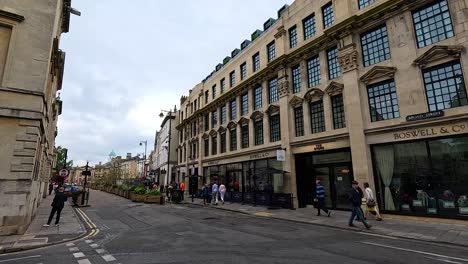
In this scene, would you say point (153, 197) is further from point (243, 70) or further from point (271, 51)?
point (271, 51)

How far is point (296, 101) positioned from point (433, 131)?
912 cm

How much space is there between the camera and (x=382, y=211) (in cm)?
1423

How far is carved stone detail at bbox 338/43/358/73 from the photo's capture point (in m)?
16.0

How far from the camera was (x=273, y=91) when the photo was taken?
75.2 feet

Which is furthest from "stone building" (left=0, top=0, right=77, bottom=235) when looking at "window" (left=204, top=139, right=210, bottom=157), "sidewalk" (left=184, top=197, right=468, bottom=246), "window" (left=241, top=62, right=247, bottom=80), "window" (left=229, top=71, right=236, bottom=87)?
"window" (left=204, top=139, right=210, bottom=157)

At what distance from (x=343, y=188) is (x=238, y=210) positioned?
7.21 meters

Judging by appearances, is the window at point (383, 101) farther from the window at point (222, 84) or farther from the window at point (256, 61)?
the window at point (222, 84)

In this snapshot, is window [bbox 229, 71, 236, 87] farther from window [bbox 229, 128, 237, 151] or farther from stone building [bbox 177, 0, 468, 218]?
window [bbox 229, 128, 237, 151]

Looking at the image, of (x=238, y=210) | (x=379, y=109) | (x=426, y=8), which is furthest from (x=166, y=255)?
(x=426, y=8)

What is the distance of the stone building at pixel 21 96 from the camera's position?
34.6 feet

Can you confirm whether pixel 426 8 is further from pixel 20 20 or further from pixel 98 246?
pixel 20 20

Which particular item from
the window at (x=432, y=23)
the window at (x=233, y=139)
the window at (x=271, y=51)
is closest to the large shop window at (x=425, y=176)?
the window at (x=432, y=23)

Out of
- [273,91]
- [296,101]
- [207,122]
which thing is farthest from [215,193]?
[207,122]

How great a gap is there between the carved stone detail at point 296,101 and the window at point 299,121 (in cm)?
32
